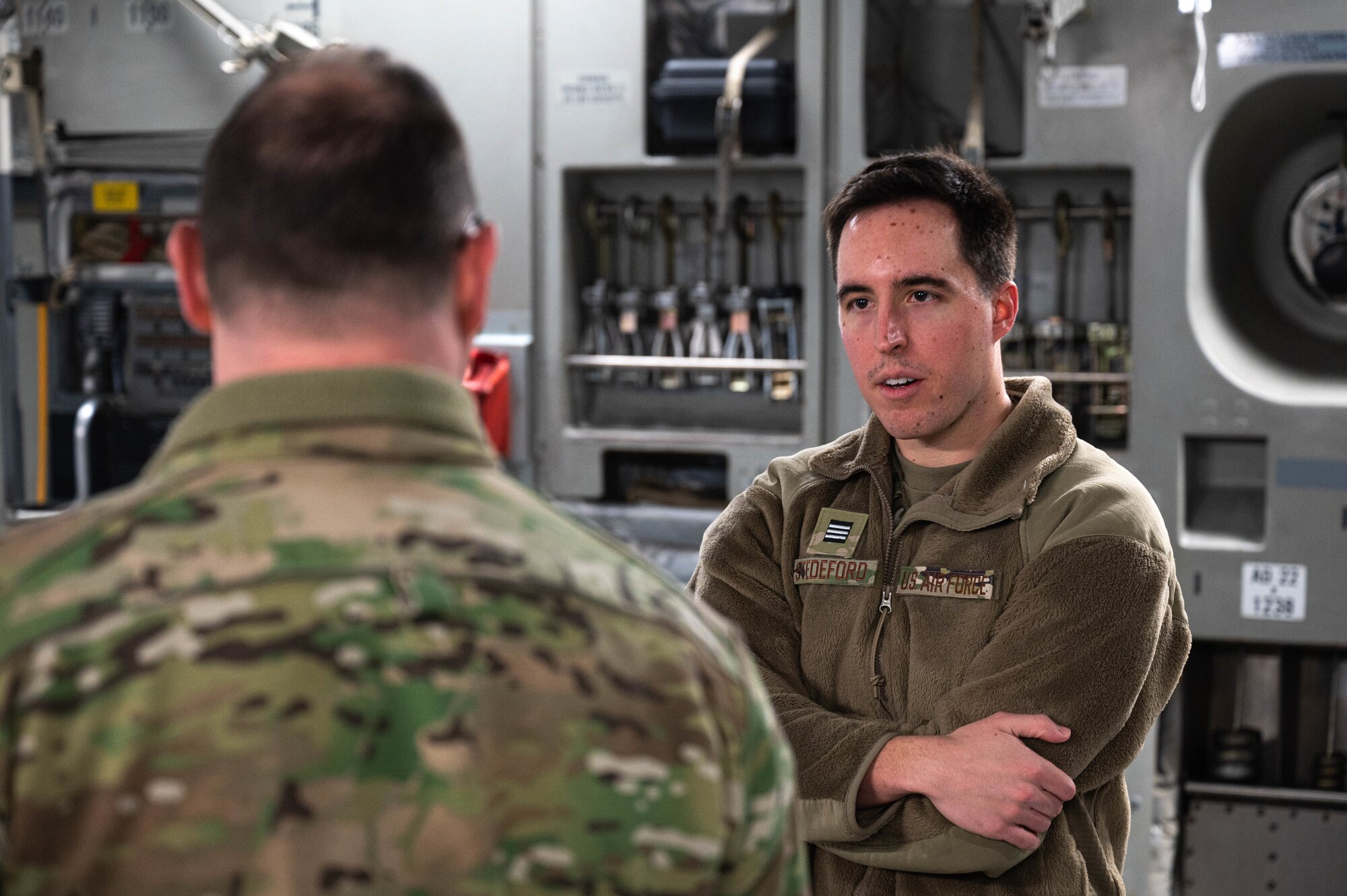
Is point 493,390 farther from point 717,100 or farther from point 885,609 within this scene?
point 885,609

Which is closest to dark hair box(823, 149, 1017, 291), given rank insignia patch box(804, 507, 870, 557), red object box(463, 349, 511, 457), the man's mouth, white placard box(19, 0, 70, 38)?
the man's mouth

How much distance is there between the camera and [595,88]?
3.21 meters

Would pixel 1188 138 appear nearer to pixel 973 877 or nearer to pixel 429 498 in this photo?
pixel 973 877

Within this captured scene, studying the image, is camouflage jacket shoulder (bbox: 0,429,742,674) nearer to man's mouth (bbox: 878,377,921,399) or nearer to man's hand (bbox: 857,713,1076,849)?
man's hand (bbox: 857,713,1076,849)

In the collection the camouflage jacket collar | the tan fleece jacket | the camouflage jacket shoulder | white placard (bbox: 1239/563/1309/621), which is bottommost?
white placard (bbox: 1239/563/1309/621)

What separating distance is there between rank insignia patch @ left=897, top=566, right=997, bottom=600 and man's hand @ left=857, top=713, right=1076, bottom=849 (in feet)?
0.45

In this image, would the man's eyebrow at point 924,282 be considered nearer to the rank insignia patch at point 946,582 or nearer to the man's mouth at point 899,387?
the man's mouth at point 899,387

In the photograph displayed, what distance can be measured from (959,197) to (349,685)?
3.45 ft

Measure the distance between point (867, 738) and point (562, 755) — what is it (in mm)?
750

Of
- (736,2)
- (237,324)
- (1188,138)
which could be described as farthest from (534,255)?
(237,324)

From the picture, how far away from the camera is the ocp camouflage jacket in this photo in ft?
2.21

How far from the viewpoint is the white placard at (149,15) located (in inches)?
133

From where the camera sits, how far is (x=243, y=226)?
2.45 feet

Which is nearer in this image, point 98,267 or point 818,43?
point 818,43
